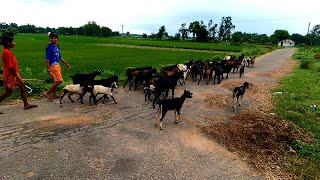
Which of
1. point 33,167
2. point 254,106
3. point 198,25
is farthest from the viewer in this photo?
point 198,25

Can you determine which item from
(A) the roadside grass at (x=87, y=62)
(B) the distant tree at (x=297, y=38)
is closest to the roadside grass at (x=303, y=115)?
(A) the roadside grass at (x=87, y=62)

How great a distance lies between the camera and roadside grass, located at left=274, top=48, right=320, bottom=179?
6.49 meters

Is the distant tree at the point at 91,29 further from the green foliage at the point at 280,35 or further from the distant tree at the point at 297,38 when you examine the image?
the distant tree at the point at 297,38

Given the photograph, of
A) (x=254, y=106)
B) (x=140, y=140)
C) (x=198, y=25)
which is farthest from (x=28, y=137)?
(x=198, y=25)

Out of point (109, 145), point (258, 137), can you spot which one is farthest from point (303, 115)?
point (109, 145)

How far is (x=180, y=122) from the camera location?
902 centimetres

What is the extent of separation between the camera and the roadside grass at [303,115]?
21.3 ft

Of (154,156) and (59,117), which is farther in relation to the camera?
(59,117)

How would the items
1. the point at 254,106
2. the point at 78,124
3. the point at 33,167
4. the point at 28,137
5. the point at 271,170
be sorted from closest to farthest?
the point at 33,167, the point at 271,170, the point at 28,137, the point at 78,124, the point at 254,106

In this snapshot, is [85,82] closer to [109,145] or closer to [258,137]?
[109,145]

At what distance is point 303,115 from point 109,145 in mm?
7014

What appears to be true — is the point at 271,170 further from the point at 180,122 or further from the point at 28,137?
the point at 28,137

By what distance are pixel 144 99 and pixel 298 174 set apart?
686cm

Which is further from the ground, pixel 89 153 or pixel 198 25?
pixel 198 25
